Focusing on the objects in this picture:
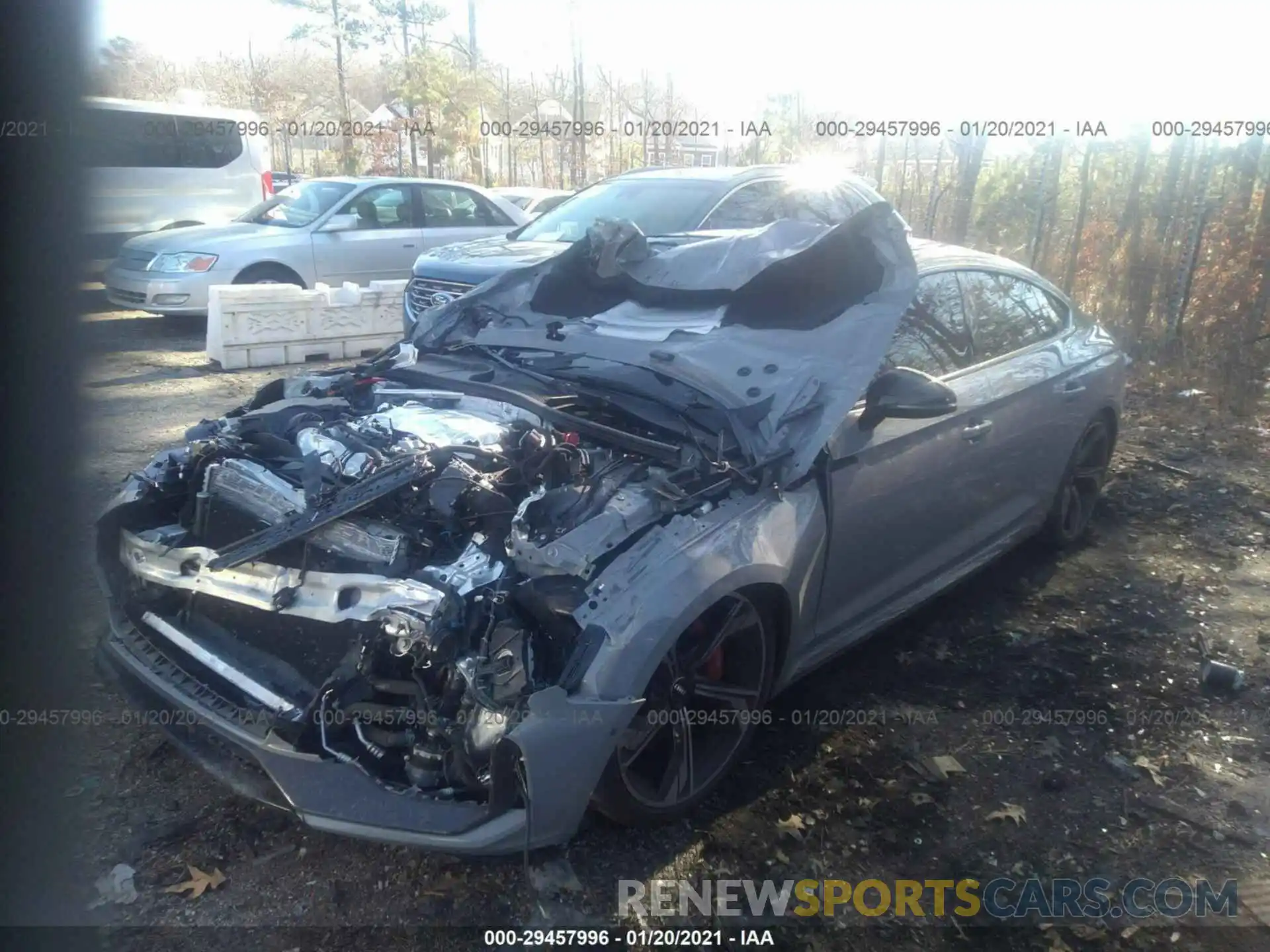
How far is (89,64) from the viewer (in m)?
12.8

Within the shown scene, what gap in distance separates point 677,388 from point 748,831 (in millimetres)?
1452

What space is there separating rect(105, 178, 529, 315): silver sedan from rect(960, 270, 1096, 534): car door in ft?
22.8

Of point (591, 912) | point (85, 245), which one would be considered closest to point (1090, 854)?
point (591, 912)

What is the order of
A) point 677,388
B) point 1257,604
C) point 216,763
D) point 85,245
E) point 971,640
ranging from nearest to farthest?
1. point 216,763
2. point 677,388
3. point 971,640
4. point 1257,604
5. point 85,245

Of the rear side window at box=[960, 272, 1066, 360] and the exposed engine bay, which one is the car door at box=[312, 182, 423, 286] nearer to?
the rear side window at box=[960, 272, 1066, 360]

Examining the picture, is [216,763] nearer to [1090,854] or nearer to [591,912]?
[591,912]

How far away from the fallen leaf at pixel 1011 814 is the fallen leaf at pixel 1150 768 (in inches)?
23.2

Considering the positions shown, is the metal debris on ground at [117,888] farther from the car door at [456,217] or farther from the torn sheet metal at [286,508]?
the car door at [456,217]

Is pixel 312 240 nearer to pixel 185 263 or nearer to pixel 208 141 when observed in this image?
pixel 185 263

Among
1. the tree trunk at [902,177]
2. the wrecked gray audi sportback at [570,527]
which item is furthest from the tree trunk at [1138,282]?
the wrecked gray audi sportback at [570,527]

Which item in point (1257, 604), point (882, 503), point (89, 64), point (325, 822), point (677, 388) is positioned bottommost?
point (1257, 604)

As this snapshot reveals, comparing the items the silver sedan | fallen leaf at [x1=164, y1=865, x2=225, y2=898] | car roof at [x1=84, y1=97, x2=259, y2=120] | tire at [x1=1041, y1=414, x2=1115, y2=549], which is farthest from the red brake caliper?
car roof at [x1=84, y1=97, x2=259, y2=120]

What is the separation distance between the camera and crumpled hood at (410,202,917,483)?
125 inches

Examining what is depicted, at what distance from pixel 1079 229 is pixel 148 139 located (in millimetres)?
11282
